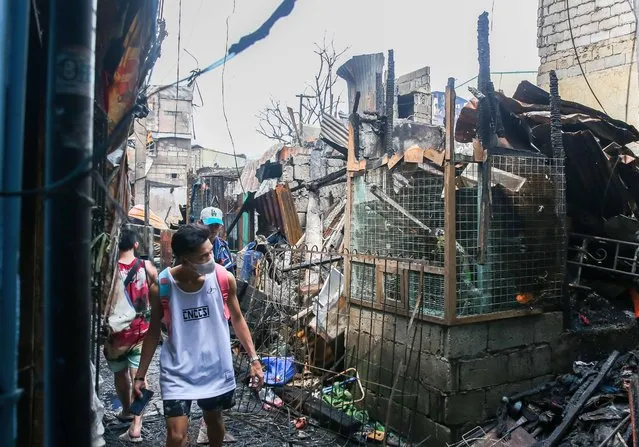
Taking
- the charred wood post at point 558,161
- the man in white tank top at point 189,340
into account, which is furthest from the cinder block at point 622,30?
the man in white tank top at point 189,340

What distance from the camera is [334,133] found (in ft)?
32.5

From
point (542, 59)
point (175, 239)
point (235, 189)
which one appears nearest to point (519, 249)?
point (175, 239)

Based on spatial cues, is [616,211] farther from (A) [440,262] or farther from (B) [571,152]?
(A) [440,262]

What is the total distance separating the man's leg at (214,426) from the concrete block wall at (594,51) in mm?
7683

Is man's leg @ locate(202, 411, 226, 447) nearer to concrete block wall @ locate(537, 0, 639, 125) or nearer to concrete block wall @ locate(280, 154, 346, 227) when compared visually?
concrete block wall @ locate(537, 0, 639, 125)

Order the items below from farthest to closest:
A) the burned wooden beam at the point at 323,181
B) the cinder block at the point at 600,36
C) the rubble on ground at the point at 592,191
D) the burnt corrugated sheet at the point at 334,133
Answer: the burned wooden beam at the point at 323,181, the burnt corrugated sheet at the point at 334,133, the cinder block at the point at 600,36, the rubble on ground at the point at 592,191

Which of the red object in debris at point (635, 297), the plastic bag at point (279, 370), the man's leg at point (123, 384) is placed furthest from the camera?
the red object in debris at point (635, 297)

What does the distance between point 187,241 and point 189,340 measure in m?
0.67

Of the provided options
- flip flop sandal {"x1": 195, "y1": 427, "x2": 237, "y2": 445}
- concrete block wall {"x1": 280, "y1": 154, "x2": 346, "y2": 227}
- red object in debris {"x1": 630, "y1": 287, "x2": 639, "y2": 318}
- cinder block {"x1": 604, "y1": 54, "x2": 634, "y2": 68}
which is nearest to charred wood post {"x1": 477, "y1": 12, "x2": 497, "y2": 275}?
red object in debris {"x1": 630, "y1": 287, "x2": 639, "y2": 318}

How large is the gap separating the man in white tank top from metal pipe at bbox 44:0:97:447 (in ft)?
6.44

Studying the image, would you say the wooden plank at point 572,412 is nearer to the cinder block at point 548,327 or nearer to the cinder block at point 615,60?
the cinder block at point 548,327

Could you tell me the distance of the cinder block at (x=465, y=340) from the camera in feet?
15.4

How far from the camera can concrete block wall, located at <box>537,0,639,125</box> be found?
847 centimetres

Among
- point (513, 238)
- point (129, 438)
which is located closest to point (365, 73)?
point (513, 238)
